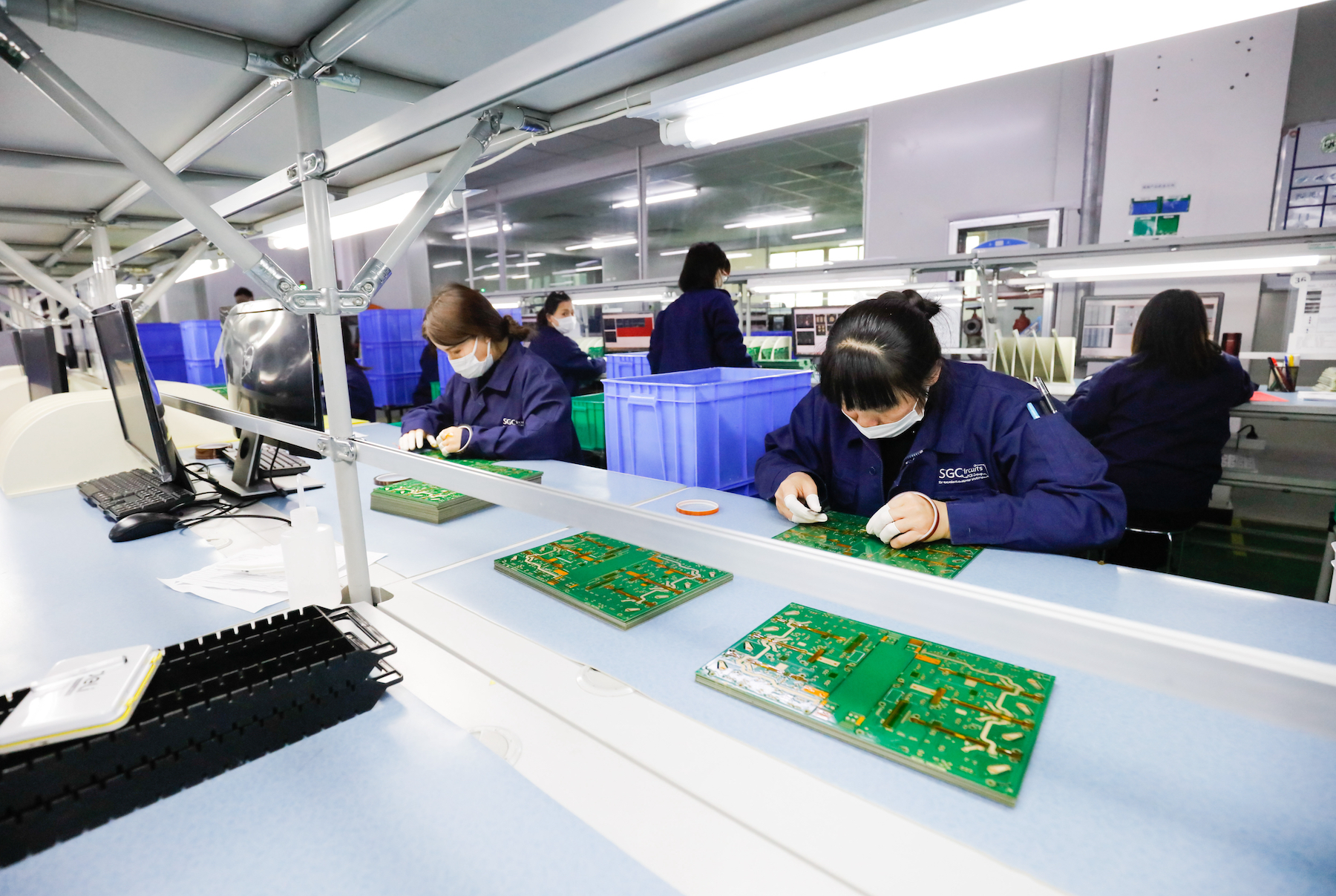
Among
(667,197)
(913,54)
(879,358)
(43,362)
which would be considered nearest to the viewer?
(913,54)

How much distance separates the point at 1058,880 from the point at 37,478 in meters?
2.44

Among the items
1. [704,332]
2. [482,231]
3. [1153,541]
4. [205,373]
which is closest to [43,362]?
[205,373]

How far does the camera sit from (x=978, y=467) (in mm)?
1308

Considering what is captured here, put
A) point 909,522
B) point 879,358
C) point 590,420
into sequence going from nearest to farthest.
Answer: point 909,522
point 879,358
point 590,420

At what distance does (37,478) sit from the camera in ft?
5.87

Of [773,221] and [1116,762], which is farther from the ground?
[773,221]

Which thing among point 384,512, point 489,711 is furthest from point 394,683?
point 384,512

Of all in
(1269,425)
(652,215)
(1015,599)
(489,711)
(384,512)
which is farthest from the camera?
(652,215)

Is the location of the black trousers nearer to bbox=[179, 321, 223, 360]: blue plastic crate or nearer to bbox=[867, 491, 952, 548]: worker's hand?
bbox=[867, 491, 952, 548]: worker's hand

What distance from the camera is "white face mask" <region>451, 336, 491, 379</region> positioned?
212 centimetres

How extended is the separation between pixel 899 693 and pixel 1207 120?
478cm

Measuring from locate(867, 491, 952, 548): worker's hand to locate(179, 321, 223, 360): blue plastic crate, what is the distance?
13.9ft

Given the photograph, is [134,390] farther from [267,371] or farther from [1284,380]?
[1284,380]

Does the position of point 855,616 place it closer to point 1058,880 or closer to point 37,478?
point 1058,880
